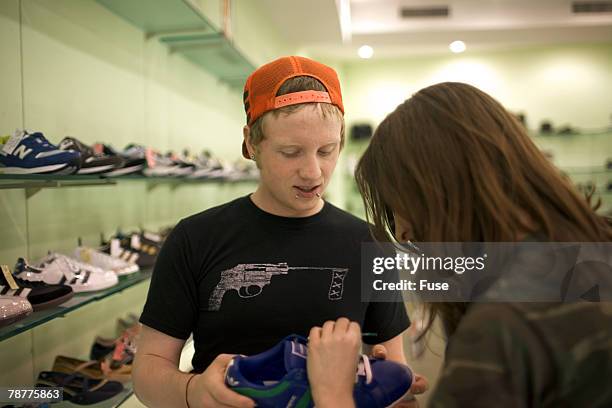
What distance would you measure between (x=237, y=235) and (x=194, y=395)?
0.93 feet

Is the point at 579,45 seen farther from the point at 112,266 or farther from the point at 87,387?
the point at 87,387

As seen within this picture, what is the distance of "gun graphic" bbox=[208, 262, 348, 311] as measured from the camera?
775mm

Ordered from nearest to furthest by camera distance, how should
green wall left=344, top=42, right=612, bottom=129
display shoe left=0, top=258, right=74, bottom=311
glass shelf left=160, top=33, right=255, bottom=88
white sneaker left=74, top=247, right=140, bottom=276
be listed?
display shoe left=0, top=258, right=74, bottom=311
white sneaker left=74, top=247, right=140, bottom=276
glass shelf left=160, top=33, right=255, bottom=88
green wall left=344, top=42, right=612, bottom=129

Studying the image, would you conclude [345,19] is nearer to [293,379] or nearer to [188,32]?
[188,32]

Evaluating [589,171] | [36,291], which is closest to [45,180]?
[36,291]

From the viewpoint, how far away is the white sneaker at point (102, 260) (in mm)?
1445

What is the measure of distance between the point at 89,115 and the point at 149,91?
459 mm

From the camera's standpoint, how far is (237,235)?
0.82 metres

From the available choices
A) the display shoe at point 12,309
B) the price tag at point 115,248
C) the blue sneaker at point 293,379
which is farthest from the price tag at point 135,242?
the blue sneaker at point 293,379

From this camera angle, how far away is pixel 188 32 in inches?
75.5

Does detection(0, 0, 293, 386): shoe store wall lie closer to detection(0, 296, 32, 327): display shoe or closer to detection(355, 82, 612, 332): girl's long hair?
detection(0, 296, 32, 327): display shoe

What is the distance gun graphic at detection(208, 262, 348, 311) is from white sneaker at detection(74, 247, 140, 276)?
846mm

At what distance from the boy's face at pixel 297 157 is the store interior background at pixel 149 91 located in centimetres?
12

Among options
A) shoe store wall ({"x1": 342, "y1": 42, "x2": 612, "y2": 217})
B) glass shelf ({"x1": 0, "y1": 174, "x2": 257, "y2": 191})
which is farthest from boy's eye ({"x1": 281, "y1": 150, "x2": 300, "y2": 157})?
shoe store wall ({"x1": 342, "y1": 42, "x2": 612, "y2": 217})
